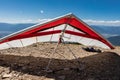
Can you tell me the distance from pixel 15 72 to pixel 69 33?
5.28 m

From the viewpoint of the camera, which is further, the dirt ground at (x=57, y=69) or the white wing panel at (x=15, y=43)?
the white wing panel at (x=15, y=43)

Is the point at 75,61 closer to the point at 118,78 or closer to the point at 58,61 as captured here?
the point at 58,61

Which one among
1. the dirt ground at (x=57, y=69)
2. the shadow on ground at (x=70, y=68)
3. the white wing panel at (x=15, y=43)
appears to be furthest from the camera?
the white wing panel at (x=15, y=43)

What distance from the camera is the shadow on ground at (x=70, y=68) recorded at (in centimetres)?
903

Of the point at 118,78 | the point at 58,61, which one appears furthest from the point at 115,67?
the point at 58,61

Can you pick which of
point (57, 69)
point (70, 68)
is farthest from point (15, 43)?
point (70, 68)

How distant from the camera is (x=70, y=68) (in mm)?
9914

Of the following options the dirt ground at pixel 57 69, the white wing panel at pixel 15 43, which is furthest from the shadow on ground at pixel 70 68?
the white wing panel at pixel 15 43

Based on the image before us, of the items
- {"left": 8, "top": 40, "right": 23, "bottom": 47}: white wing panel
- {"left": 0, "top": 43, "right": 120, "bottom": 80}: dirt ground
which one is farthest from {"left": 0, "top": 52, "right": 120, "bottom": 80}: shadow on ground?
{"left": 8, "top": 40, "right": 23, "bottom": 47}: white wing panel

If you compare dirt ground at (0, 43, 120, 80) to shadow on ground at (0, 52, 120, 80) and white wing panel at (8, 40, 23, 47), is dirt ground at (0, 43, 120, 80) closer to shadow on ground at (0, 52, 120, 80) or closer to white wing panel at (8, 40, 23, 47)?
shadow on ground at (0, 52, 120, 80)

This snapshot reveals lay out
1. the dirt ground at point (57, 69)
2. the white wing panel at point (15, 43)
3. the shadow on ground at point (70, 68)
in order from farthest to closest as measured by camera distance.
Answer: the white wing panel at point (15, 43) → the shadow on ground at point (70, 68) → the dirt ground at point (57, 69)

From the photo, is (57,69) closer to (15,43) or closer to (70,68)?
(70,68)

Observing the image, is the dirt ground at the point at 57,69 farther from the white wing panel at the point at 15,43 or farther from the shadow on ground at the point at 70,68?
the white wing panel at the point at 15,43

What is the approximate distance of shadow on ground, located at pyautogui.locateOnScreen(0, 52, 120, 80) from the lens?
9031mm
